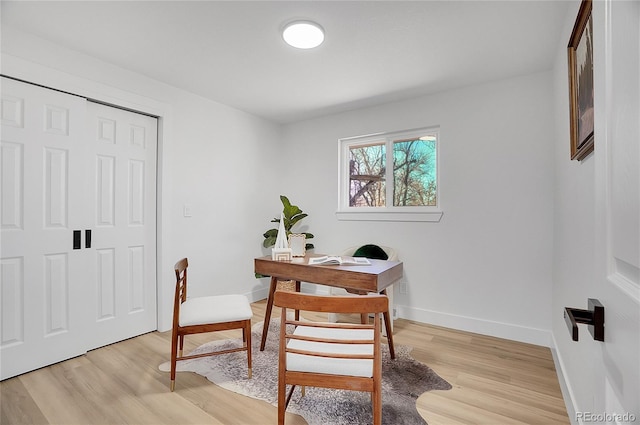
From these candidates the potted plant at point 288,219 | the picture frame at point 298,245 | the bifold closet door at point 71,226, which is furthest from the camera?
the potted plant at point 288,219

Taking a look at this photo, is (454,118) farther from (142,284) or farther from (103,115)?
(142,284)

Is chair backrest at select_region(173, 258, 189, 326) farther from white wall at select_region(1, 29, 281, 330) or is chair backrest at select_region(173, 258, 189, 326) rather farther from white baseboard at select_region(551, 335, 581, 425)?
white baseboard at select_region(551, 335, 581, 425)

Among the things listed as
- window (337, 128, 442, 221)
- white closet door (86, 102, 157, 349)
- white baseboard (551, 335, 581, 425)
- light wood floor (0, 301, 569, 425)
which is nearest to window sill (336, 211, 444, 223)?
window (337, 128, 442, 221)

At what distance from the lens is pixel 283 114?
396 cm

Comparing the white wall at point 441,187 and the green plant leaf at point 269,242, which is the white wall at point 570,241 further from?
the green plant leaf at point 269,242

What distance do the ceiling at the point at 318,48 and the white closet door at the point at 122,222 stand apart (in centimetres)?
58

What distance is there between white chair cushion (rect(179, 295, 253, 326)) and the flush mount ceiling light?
1956mm

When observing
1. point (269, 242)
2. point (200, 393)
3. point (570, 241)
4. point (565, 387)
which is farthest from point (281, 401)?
point (269, 242)

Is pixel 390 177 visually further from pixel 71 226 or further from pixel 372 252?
pixel 71 226

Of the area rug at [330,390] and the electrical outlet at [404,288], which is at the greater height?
the electrical outlet at [404,288]

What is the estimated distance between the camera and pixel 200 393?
194 centimetres

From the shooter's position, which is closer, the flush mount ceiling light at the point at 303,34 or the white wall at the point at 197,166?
the flush mount ceiling light at the point at 303,34

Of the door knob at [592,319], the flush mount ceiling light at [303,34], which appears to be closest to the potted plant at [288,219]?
the flush mount ceiling light at [303,34]

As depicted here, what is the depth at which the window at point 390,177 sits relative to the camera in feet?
Result: 11.0
